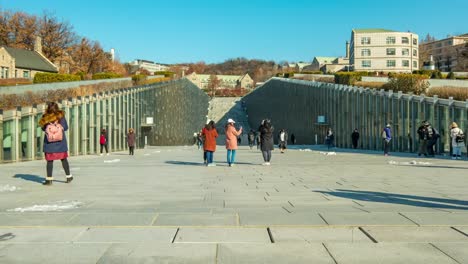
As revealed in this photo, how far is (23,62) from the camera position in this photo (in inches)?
3022

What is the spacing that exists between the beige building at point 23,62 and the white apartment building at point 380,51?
218 ft

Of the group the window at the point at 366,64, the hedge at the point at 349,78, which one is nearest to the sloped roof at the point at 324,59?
the window at the point at 366,64

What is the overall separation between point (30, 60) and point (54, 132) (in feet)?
246

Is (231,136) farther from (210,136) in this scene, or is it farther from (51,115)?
(51,115)

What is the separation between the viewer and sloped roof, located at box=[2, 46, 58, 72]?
3004 inches

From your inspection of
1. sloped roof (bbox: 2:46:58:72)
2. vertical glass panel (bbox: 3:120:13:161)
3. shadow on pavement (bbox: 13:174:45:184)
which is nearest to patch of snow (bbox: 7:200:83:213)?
shadow on pavement (bbox: 13:174:45:184)

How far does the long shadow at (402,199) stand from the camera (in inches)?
295

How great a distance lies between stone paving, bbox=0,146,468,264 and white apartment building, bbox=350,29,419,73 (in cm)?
10446

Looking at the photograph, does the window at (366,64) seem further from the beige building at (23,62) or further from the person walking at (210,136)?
the person walking at (210,136)

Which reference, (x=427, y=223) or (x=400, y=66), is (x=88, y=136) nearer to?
(x=427, y=223)

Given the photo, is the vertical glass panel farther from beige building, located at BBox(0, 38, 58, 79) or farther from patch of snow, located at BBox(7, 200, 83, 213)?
beige building, located at BBox(0, 38, 58, 79)

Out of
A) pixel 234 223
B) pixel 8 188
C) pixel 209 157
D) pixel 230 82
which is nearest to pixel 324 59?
pixel 230 82

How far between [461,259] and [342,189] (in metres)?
5.31

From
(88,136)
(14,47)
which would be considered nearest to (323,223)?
(88,136)
